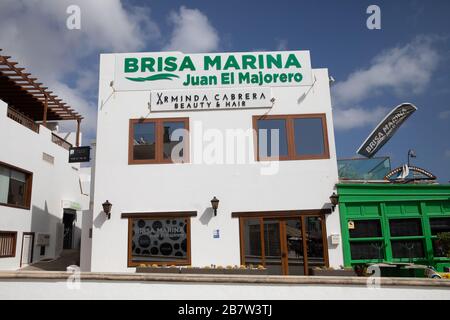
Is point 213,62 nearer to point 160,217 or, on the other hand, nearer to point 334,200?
point 160,217

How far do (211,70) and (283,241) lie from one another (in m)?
5.99

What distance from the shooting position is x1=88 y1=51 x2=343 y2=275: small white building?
11.5 m

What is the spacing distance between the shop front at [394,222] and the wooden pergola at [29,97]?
14153 mm

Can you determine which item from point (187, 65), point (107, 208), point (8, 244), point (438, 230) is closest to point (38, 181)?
point (8, 244)

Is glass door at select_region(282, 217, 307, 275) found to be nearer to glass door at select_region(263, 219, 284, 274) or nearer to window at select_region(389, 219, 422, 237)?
glass door at select_region(263, 219, 284, 274)

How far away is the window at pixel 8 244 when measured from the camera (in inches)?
571

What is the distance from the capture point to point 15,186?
15.6 metres

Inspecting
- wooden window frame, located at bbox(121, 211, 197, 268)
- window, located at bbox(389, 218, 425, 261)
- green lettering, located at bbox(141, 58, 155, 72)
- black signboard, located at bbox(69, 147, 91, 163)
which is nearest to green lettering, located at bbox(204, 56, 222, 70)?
green lettering, located at bbox(141, 58, 155, 72)

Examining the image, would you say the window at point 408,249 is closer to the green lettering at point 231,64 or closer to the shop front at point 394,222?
the shop front at point 394,222

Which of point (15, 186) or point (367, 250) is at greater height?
point (15, 186)

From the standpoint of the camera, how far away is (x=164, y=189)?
11906mm
